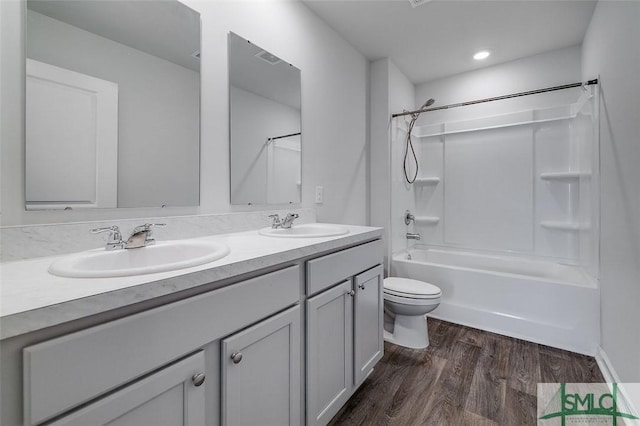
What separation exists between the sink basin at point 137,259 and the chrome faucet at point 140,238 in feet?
0.05

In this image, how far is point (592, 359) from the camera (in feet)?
6.09

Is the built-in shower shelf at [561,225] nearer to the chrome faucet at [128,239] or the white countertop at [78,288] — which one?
the white countertop at [78,288]

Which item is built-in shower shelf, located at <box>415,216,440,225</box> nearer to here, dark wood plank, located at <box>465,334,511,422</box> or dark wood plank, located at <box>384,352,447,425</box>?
dark wood plank, located at <box>465,334,511,422</box>

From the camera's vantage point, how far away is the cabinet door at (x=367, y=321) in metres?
1.43

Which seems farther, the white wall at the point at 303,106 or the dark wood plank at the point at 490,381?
the dark wood plank at the point at 490,381

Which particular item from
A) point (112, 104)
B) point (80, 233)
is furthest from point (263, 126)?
point (80, 233)

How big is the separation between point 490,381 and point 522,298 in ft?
2.75

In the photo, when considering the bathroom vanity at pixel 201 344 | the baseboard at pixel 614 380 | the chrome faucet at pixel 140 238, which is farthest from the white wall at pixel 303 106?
the baseboard at pixel 614 380

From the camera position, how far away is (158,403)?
0.65 metres

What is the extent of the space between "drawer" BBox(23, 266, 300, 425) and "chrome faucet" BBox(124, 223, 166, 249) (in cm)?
44

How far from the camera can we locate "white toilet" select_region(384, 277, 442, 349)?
6.49 ft

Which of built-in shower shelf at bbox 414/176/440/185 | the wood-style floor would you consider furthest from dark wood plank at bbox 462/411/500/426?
built-in shower shelf at bbox 414/176/440/185

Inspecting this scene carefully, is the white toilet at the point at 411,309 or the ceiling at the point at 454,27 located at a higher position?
the ceiling at the point at 454,27

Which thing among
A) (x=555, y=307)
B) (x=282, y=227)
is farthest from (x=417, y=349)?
(x=282, y=227)
